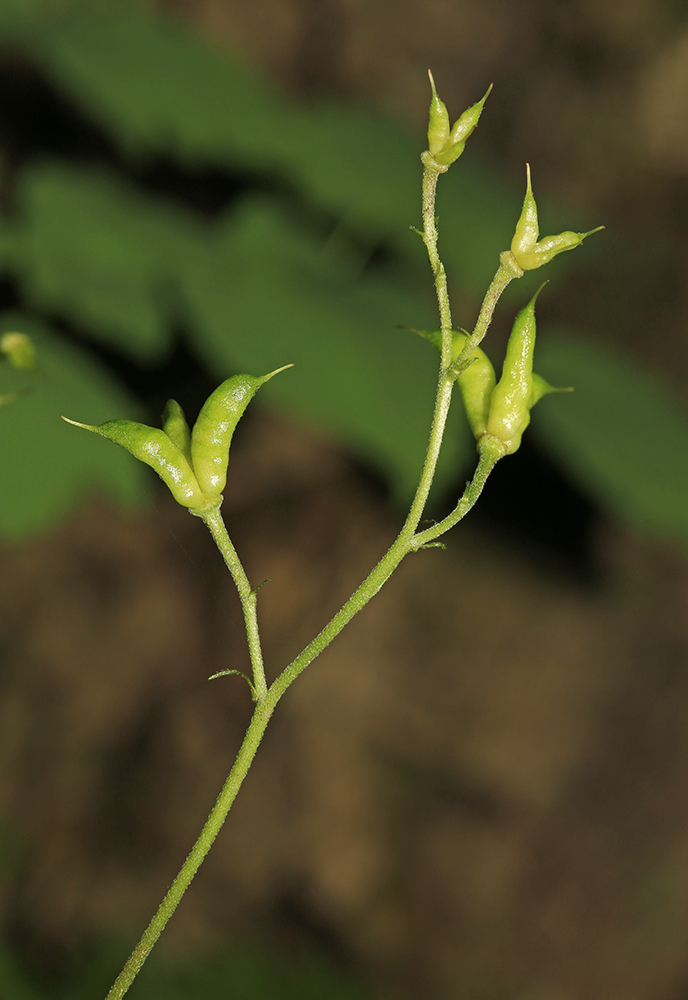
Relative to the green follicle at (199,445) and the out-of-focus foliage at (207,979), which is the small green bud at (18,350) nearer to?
the green follicle at (199,445)

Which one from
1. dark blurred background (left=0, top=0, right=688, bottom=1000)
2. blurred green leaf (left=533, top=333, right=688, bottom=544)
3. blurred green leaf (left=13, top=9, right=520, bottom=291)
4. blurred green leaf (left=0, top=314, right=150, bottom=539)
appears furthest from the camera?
dark blurred background (left=0, top=0, right=688, bottom=1000)

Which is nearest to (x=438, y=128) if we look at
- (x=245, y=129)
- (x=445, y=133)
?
(x=445, y=133)

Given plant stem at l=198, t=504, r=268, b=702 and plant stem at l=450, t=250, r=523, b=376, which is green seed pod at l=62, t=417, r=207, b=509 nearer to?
plant stem at l=198, t=504, r=268, b=702

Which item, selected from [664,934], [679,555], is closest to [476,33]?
[679,555]

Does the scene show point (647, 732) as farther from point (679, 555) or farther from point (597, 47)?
point (597, 47)

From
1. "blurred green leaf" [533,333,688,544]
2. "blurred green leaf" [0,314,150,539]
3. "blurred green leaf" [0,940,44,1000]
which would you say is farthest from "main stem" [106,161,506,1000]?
"blurred green leaf" [0,940,44,1000]

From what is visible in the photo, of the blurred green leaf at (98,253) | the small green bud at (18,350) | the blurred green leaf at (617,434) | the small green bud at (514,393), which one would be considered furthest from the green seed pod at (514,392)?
the blurred green leaf at (617,434)
